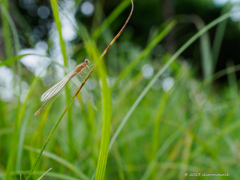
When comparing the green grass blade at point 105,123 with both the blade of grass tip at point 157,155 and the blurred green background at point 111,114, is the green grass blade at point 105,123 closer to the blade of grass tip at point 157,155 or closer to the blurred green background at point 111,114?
the blurred green background at point 111,114

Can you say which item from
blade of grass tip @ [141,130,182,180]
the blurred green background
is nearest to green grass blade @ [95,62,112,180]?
the blurred green background

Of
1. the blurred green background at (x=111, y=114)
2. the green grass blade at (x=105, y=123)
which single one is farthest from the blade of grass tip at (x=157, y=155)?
the green grass blade at (x=105, y=123)

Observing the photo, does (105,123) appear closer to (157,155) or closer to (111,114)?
(111,114)

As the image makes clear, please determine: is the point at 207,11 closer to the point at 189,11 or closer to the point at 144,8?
the point at 189,11

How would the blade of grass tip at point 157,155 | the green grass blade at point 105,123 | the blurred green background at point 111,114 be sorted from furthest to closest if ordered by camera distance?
the blade of grass tip at point 157,155
the blurred green background at point 111,114
the green grass blade at point 105,123

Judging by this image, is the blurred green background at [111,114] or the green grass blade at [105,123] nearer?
the green grass blade at [105,123]

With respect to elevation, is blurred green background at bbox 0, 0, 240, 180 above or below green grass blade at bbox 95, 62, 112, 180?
above

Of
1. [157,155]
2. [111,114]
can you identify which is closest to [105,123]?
[111,114]

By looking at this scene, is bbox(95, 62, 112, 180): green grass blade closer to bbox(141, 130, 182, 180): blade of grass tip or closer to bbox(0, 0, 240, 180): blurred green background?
bbox(0, 0, 240, 180): blurred green background

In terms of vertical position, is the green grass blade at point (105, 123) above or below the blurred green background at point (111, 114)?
below
